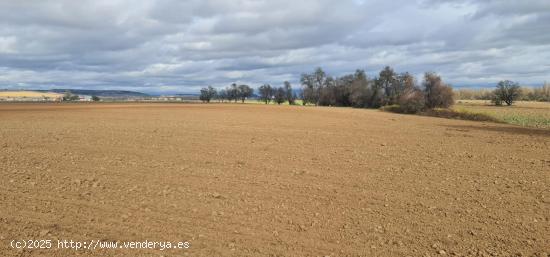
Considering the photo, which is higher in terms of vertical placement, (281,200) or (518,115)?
(281,200)

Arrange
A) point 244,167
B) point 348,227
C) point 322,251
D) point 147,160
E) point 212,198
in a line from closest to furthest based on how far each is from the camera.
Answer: point 322,251
point 348,227
point 212,198
point 244,167
point 147,160

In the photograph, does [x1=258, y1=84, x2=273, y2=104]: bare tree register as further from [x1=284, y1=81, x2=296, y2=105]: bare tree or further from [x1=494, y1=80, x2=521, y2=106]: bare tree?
[x1=494, y1=80, x2=521, y2=106]: bare tree

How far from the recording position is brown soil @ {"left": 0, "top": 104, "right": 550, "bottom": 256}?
6172 mm

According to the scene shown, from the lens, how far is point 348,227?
6.74 metres

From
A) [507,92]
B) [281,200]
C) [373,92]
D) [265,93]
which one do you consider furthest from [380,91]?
[281,200]

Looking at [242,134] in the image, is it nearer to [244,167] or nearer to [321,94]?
[244,167]

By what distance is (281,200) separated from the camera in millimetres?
8227

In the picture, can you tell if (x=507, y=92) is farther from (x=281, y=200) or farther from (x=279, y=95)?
(x=281, y=200)

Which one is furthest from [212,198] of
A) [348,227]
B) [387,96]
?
[387,96]

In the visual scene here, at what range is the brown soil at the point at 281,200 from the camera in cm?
617

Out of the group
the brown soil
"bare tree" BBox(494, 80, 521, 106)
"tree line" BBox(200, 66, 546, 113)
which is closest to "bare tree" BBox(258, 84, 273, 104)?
"tree line" BBox(200, 66, 546, 113)

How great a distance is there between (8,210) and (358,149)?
1048cm

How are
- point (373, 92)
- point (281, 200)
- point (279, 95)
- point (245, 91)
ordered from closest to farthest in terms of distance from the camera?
point (281, 200)
point (373, 92)
point (279, 95)
point (245, 91)

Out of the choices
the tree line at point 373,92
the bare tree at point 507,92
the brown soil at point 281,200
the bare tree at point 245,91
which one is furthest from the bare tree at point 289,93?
the brown soil at point 281,200
